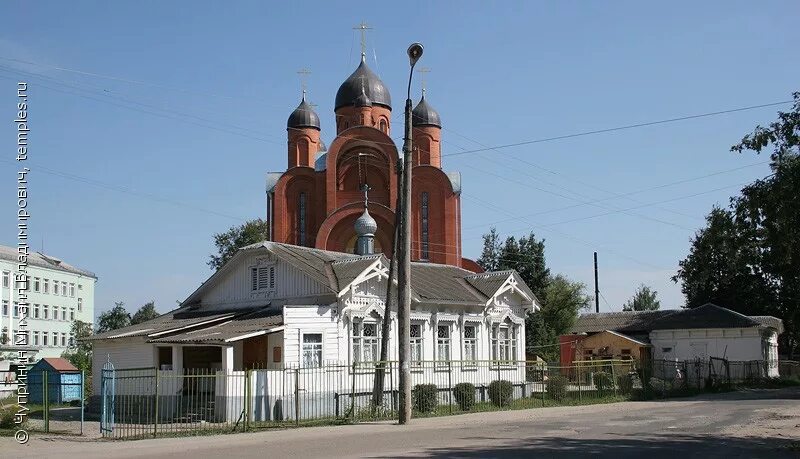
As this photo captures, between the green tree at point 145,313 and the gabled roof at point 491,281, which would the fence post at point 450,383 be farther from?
the green tree at point 145,313

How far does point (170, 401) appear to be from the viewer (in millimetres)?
28047

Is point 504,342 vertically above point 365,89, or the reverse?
point 365,89

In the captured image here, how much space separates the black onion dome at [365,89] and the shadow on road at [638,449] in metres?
39.0

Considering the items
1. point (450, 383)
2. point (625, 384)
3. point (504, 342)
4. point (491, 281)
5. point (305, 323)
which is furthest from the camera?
point (504, 342)

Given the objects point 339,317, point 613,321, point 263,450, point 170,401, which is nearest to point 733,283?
point 613,321

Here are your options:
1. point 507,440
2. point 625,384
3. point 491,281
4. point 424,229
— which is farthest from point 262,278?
point 424,229

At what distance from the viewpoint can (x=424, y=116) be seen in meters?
56.8

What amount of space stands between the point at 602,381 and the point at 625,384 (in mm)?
1588

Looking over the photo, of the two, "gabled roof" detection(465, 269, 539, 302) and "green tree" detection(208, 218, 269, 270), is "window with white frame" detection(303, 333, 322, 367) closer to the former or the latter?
"gabled roof" detection(465, 269, 539, 302)

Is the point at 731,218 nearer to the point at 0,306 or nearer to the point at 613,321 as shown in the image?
the point at 613,321

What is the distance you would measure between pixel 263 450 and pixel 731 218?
10138 mm

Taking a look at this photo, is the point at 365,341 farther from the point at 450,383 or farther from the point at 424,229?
the point at 424,229

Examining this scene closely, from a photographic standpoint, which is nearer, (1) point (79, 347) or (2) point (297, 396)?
(2) point (297, 396)

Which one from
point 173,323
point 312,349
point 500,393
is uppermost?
point 173,323
